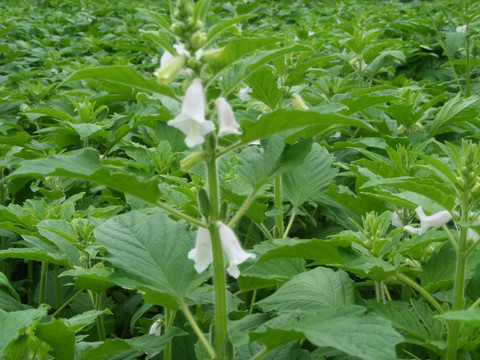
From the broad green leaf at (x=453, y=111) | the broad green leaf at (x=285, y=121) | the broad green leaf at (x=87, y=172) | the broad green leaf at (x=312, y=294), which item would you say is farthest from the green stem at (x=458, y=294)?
the broad green leaf at (x=453, y=111)

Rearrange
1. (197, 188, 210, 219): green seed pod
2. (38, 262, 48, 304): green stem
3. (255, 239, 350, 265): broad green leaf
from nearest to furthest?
(197, 188, 210, 219): green seed pod, (255, 239, 350, 265): broad green leaf, (38, 262, 48, 304): green stem

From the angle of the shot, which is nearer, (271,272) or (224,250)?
(224,250)

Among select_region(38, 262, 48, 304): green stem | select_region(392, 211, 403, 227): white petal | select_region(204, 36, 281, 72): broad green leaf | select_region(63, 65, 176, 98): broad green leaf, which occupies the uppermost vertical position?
select_region(204, 36, 281, 72): broad green leaf

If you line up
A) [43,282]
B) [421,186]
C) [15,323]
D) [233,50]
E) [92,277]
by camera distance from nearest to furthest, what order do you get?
1. [233,50]
2. [421,186]
3. [15,323]
4. [92,277]
5. [43,282]

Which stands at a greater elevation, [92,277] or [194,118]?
[194,118]

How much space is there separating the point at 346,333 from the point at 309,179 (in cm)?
109

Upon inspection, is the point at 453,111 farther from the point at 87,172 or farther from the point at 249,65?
the point at 87,172

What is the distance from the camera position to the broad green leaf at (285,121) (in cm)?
120

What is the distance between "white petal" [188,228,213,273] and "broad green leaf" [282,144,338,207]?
86 cm

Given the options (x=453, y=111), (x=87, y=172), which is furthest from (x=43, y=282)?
(x=453, y=111)

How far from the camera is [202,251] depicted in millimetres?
1389

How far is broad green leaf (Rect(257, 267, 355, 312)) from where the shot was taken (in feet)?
5.40

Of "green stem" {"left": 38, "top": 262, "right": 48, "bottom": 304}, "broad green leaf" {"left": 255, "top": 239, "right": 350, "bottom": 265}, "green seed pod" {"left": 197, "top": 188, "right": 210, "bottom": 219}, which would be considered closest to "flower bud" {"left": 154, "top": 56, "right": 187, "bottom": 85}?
"green seed pod" {"left": 197, "top": 188, "right": 210, "bottom": 219}

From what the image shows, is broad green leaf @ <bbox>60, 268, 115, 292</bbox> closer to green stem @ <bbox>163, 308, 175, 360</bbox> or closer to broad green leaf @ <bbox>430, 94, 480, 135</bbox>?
green stem @ <bbox>163, 308, 175, 360</bbox>
